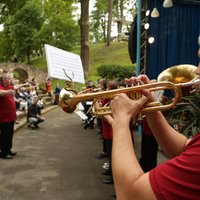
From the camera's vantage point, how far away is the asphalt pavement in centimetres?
490

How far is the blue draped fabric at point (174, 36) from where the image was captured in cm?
888

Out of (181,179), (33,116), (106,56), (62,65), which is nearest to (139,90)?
(181,179)

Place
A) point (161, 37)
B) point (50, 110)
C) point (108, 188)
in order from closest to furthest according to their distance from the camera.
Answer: point (108, 188) → point (161, 37) → point (50, 110)

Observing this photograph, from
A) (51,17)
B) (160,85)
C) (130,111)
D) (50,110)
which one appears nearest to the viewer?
(130,111)

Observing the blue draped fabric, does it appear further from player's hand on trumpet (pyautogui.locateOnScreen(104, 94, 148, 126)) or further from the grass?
the grass

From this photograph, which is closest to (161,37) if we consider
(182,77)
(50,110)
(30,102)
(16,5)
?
(30,102)

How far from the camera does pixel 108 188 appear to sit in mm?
5137

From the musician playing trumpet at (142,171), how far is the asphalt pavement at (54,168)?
3.43 m

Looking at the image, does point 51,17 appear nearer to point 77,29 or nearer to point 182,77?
point 77,29

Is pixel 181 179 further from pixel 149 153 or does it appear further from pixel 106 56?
pixel 106 56

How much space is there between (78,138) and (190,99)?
4612 millimetres

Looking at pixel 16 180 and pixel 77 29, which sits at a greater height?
pixel 77 29

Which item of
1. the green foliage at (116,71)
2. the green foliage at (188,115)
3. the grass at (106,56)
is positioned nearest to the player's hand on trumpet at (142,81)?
the green foliage at (188,115)

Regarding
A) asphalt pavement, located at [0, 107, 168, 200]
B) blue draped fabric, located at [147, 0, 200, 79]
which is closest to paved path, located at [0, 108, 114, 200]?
asphalt pavement, located at [0, 107, 168, 200]
